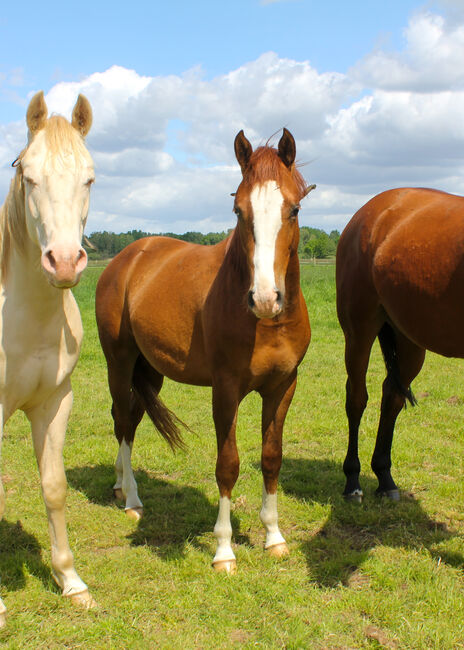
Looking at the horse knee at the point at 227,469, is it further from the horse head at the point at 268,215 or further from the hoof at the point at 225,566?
the horse head at the point at 268,215

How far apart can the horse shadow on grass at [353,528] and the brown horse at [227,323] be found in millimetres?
319

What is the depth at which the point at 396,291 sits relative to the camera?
386 centimetres

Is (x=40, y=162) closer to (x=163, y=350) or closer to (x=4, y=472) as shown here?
(x=163, y=350)

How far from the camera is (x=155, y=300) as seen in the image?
4051 mm

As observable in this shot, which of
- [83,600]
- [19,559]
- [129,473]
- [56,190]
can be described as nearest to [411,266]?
[56,190]

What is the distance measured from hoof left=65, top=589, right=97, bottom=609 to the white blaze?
190 cm

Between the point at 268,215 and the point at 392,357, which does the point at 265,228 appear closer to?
the point at 268,215

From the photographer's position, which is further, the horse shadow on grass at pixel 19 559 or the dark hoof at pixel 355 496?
the dark hoof at pixel 355 496

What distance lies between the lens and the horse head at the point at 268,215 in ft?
8.88

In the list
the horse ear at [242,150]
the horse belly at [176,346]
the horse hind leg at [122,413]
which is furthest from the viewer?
the horse hind leg at [122,413]

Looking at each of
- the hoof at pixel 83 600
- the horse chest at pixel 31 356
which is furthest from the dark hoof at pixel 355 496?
the horse chest at pixel 31 356

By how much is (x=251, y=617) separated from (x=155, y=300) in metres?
2.18

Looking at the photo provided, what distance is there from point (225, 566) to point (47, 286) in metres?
1.97

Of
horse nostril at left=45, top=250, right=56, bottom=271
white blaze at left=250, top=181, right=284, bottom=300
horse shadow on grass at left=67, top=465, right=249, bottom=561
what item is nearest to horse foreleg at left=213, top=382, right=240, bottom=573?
horse shadow on grass at left=67, top=465, right=249, bottom=561
